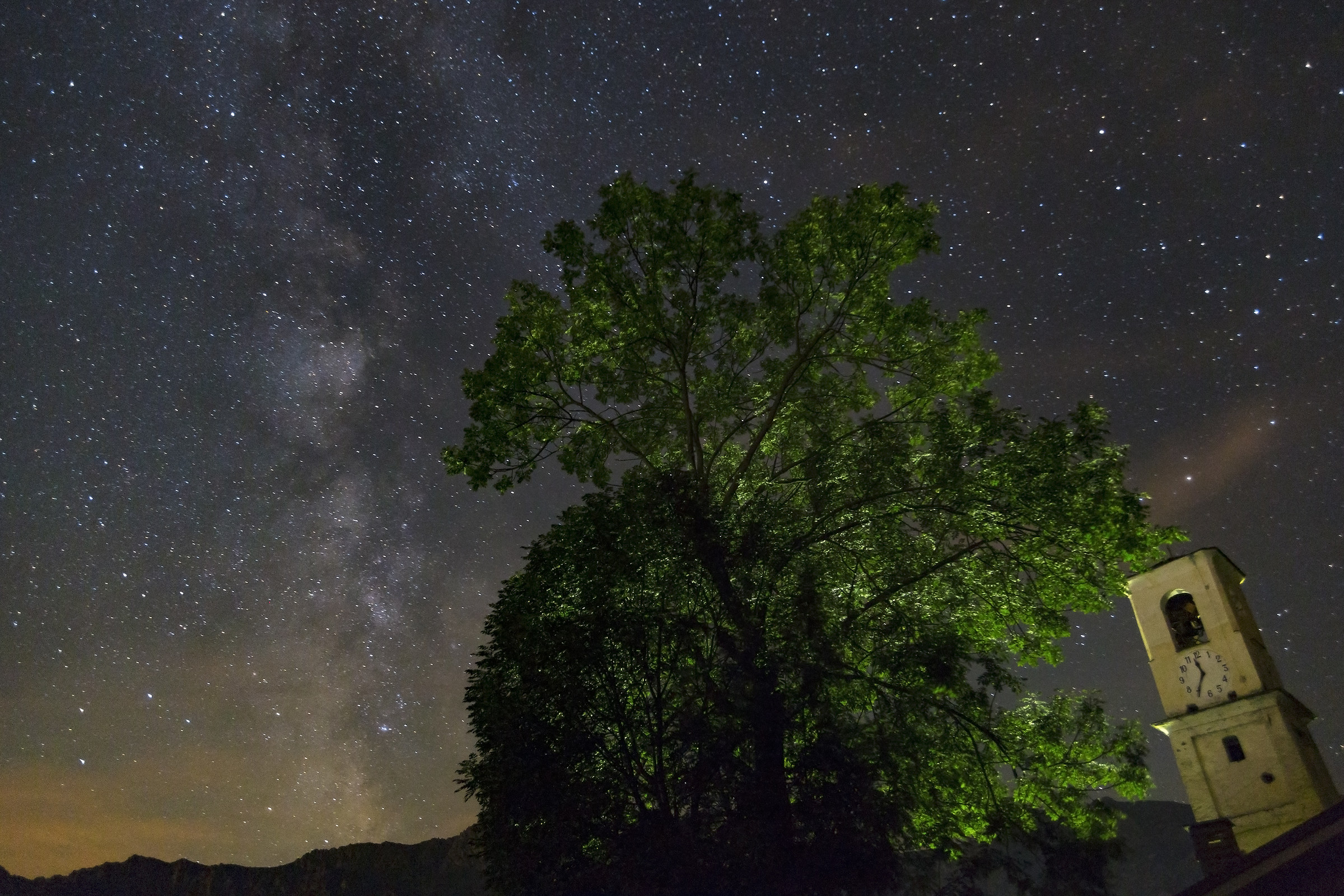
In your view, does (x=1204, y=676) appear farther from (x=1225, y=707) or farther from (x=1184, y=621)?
(x=1184, y=621)

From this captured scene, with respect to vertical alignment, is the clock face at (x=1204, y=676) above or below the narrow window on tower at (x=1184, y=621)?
below

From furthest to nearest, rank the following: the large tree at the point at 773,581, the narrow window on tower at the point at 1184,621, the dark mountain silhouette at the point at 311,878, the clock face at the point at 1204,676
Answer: the dark mountain silhouette at the point at 311,878, the narrow window on tower at the point at 1184,621, the clock face at the point at 1204,676, the large tree at the point at 773,581

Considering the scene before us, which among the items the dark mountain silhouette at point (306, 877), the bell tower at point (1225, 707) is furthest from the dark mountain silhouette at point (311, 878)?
the bell tower at point (1225, 707)

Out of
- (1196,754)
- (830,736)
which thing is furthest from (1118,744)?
(1196,754)

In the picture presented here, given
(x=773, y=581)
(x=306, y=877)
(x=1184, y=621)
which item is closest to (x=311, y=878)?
(x=306, y=877)

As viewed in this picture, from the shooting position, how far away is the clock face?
3020 cm

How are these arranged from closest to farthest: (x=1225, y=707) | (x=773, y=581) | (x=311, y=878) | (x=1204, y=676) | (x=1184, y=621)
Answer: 1. (x=773, y=581)
2. (x=1225, y=707)
3. (x=1204, y=676)
4. (x=1184, y=621)
5. (x=311, y=878)

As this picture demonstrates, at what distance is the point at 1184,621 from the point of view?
32.6 m

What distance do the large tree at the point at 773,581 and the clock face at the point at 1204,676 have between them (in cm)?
2019

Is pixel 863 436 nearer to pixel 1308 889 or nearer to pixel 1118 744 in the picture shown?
pixel 1118 744

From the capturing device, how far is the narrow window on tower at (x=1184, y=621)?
3206 centimetres

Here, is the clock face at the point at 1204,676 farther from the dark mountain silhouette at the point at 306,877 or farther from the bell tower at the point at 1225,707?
the dark mountain silhouette at the point at 306,877

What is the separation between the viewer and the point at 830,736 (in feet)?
38.7

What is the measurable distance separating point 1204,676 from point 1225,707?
149cm
